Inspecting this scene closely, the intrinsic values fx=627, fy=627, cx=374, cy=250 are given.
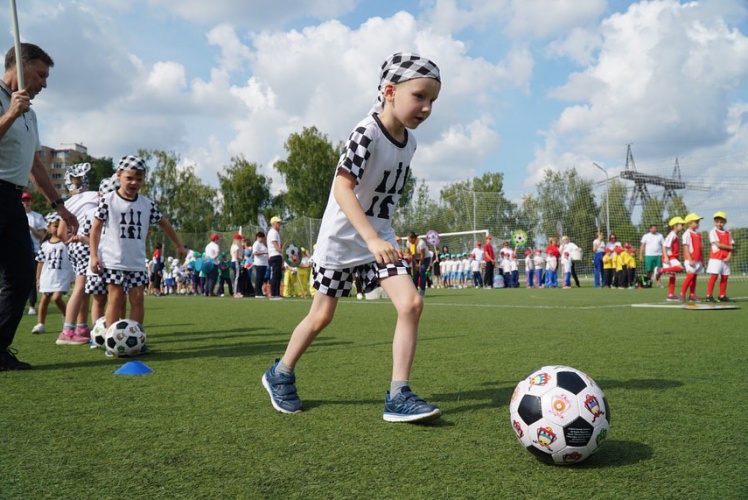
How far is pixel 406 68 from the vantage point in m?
3.46

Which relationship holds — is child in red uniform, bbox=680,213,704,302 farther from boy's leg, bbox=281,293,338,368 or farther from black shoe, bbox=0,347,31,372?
black shoe, bbox=0,347,31,372

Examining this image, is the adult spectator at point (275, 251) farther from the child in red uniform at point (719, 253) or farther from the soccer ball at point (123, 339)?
the soccer ball at point (123, 339)

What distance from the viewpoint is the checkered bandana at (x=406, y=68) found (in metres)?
3.44

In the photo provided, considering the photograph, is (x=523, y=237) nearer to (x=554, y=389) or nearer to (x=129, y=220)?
(x=129, y=220)

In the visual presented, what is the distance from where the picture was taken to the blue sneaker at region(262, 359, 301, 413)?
361cm

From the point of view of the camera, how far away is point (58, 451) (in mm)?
2842

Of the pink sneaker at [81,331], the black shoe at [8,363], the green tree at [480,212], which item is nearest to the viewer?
the black shoe at [8,363]

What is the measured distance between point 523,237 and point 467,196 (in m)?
4.39

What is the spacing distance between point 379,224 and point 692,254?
→ 1177 centimetres

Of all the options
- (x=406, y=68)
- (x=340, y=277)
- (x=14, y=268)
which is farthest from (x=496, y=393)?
(x=14, y=268)

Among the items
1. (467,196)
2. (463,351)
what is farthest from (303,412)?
(467,196)

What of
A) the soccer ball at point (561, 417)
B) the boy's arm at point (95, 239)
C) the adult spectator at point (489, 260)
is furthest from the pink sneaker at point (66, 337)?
the adult spectator at point (489, 260)

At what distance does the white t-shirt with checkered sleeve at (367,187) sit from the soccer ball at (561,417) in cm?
126

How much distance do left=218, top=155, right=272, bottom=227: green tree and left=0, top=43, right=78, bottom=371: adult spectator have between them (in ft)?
165
